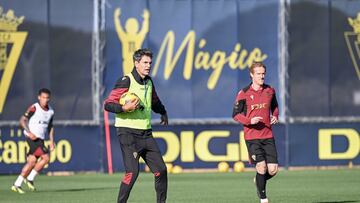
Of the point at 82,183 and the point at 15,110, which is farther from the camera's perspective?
the point at 15,110

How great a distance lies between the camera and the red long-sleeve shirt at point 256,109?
606 inches

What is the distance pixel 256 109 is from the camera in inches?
606

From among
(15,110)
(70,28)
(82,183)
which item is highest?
(70,28)

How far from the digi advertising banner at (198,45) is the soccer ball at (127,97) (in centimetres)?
1480

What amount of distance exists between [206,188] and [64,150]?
7.79 meters

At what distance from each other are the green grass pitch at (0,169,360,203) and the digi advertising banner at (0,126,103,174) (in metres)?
0.60

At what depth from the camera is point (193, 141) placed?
28250mm

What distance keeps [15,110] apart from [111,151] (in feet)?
9.48

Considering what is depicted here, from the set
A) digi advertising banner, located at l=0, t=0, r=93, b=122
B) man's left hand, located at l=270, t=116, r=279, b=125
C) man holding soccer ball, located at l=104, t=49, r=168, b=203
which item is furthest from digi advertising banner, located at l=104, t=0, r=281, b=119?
man holding soccer ball, located at l=104, t=49, r=168, b=203

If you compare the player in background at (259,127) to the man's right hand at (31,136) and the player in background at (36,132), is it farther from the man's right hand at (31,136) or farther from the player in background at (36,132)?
the man's right hand at (31,136)

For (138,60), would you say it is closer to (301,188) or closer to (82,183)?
(301,188)

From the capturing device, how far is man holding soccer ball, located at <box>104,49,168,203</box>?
44.4 feet

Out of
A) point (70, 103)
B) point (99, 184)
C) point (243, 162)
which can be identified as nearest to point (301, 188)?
point (99, 184)

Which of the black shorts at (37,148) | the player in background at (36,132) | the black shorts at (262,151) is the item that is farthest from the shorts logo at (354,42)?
the black shorts at (262,151)
